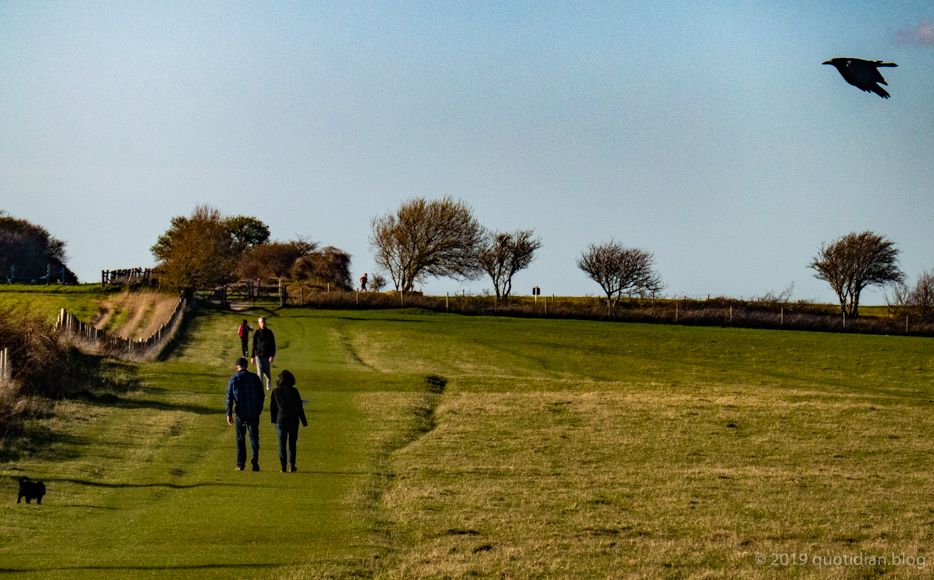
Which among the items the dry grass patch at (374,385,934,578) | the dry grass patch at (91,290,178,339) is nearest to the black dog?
the dry grass patch at (374,385,934,578)

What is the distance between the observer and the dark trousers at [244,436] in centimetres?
1627

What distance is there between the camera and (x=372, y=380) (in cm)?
3394

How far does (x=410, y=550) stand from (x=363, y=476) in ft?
17.0

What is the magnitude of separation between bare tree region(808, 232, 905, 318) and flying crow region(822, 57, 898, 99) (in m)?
88.9

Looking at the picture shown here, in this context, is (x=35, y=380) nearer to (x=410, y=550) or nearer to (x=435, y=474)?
(x=435, y=474)

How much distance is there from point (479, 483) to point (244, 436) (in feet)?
14.2

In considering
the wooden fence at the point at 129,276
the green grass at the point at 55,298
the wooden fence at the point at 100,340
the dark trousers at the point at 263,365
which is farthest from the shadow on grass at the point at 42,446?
the wooden fence at the point at 129,276

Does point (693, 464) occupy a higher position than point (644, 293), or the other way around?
point (644, 293)

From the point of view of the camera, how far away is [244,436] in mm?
16766

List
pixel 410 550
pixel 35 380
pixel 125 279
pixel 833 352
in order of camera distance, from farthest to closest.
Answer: pixel 125 279 < pixel 833 352 < pixel 35 380 < pixel 410 550

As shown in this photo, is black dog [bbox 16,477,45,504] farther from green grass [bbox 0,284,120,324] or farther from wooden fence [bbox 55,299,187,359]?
green grass [bbox 0,284,120,324]

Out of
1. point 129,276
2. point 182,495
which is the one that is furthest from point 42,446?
point 129,276

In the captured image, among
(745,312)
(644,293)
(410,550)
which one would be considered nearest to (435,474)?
(410,550)

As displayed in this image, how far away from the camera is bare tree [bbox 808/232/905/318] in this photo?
94000 millimetres
